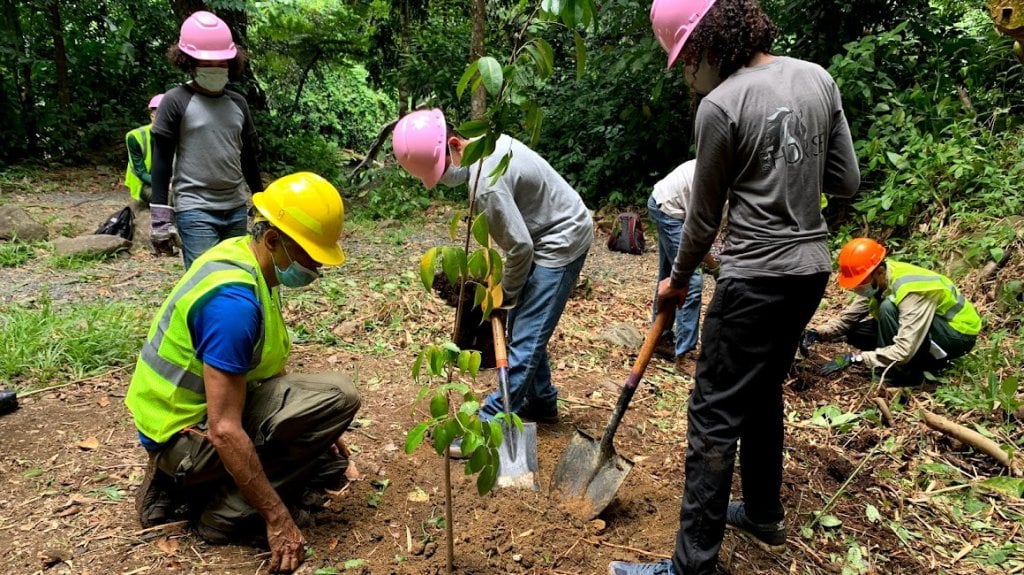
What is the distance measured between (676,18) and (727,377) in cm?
104

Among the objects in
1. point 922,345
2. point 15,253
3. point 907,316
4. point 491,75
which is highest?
point 491,75

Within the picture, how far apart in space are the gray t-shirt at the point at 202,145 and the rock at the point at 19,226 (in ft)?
13.0

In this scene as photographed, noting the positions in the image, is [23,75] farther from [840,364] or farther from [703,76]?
[840,364]

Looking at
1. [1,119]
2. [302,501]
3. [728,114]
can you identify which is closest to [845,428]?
[728,114]

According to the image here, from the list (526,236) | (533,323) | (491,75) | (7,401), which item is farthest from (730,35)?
(7,401)

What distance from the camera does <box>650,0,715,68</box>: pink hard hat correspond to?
170 cm

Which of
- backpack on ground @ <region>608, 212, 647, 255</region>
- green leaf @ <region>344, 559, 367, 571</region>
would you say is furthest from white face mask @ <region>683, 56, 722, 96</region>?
backpack on ground @ <region>608, 212, 647, 255</region>

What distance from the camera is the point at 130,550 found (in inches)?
82.9

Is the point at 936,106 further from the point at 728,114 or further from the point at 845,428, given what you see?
the point at 728,114

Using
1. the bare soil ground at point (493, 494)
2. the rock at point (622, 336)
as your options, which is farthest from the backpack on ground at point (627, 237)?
the bare soil ground at point (493, 494)

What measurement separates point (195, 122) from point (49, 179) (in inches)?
271

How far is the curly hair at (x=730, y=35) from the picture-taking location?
168 centimetres

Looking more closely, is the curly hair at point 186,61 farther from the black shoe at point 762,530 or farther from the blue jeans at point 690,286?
the black shoe at point 762,530

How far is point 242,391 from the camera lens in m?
1.92
